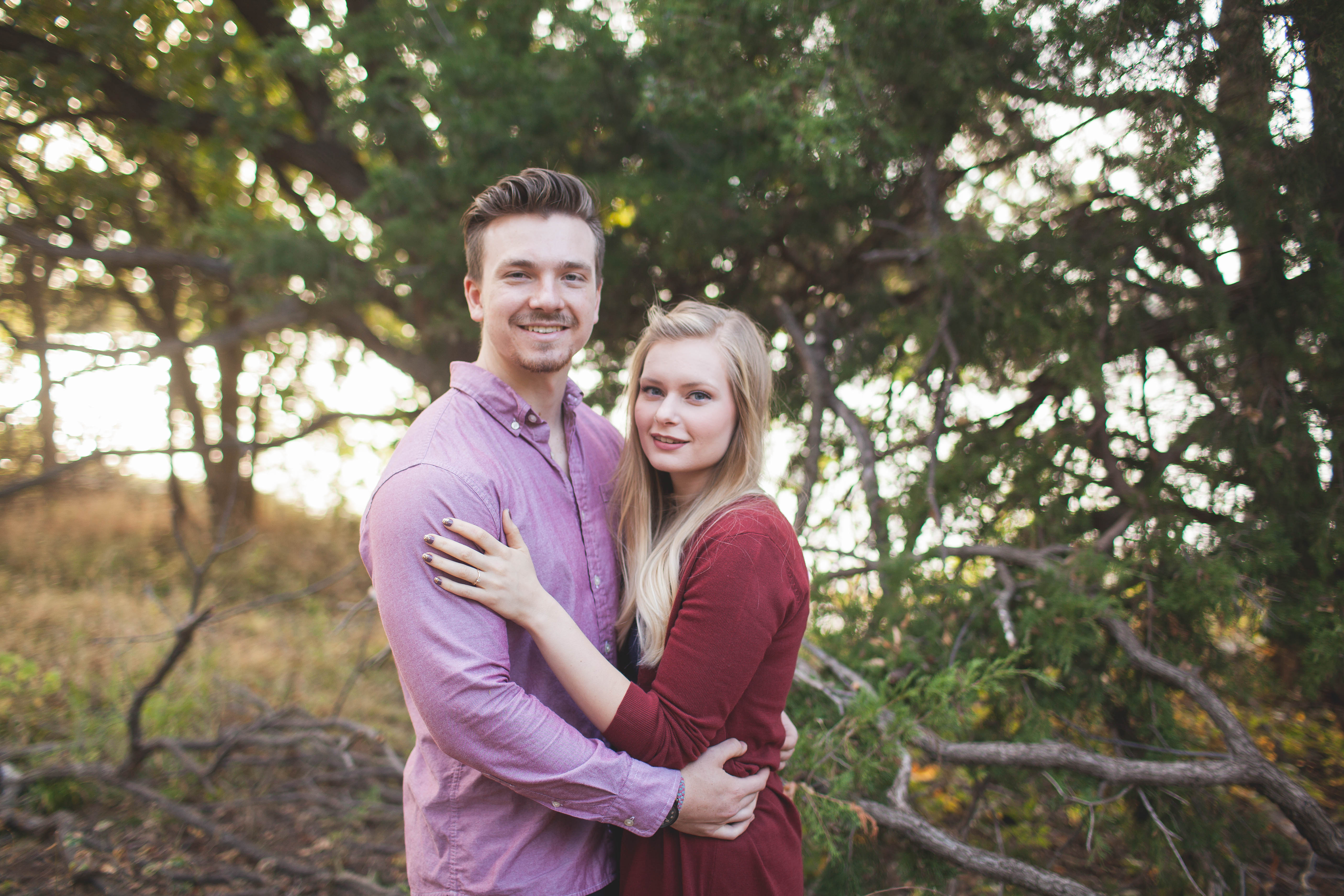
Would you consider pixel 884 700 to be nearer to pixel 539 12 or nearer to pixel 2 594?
pixel 539 12

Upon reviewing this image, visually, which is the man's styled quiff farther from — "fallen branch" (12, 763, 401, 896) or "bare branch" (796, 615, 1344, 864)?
"fallen branch" (12, 763, 401, 896)

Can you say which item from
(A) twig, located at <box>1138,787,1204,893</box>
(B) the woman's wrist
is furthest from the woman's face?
(A) twig, located at <box>1138,787,1204,893</box>

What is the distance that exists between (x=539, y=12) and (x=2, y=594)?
6.72m

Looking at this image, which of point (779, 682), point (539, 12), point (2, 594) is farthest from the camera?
point (2, 594)

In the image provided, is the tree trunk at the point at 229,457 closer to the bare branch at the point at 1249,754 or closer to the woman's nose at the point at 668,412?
the woman's nose at the point at 668,412

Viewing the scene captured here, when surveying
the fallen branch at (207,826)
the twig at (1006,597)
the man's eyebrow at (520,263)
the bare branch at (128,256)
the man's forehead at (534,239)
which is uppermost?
the bare branch at (128,256)

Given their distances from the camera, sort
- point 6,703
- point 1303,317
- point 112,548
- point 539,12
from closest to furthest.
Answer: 1. point 1303,317
2. point 6,703
3. point 539,12
4. point 112,548

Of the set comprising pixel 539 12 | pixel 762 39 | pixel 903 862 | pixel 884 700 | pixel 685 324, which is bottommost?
pixel 903 862

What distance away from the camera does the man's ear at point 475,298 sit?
6.89ft

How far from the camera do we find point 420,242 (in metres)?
4.44

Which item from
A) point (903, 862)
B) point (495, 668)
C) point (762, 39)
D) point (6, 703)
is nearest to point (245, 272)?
point (6, 703)

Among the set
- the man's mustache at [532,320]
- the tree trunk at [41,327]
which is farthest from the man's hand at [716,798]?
the tree trunk at [41,327]

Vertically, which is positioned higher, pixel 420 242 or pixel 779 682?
pixel 420 242

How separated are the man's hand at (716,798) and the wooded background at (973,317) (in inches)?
33.8
